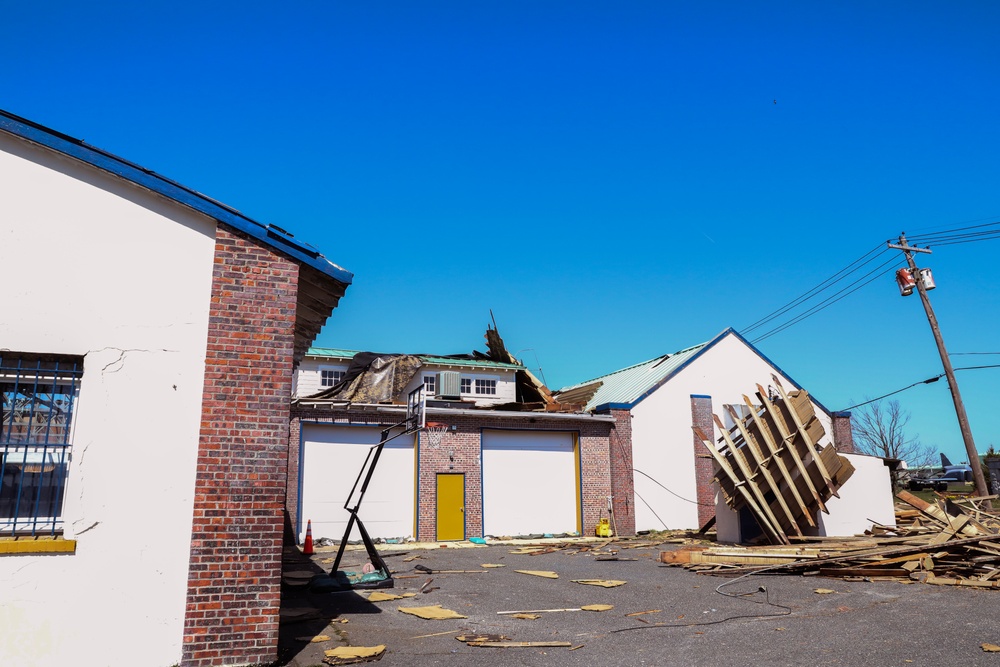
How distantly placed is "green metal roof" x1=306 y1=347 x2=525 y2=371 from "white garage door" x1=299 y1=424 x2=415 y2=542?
7855mm

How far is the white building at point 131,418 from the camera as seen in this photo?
20.9ft

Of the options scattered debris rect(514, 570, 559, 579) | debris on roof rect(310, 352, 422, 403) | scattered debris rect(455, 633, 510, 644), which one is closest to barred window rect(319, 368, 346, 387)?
debris on roof rect(310, 352, 422, 403)

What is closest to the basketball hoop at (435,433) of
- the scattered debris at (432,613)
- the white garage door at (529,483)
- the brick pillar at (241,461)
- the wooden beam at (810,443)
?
the white garage door at (529,483)

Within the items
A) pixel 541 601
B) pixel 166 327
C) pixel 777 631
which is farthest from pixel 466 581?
pixel 166 327

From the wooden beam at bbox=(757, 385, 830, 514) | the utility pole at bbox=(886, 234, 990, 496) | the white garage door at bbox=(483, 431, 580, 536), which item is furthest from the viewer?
the white garage door at bbox=(483, 431, 580, 536)

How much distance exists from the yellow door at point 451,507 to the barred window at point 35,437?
17335 mm

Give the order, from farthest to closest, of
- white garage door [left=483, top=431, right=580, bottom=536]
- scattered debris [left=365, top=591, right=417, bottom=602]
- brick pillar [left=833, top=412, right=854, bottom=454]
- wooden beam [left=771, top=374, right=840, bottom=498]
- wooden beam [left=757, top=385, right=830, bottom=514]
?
brick pillar [left=833, top=412, right=854, bottom=454]
white garage door [left=483, top=431, right=580, bottom=536]
wooden beam [left=757, top=385, right=830, bottom=514]
wooden beam [left=771, top=374, right=840, bottom=498]
scattered debris [left=365, top=591, right=417, bottom=602]

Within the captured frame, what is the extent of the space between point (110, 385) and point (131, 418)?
0.38m

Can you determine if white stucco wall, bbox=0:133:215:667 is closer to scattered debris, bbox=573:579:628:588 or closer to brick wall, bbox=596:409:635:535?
scattered debris, bbox=573:579:628:588

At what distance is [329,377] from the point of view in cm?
3052

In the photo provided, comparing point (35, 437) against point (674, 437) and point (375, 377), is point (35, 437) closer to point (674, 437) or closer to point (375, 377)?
point (375, 377)

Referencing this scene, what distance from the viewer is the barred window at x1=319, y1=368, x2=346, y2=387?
3034cm

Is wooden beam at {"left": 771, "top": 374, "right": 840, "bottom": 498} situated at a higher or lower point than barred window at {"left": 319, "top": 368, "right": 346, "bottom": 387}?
lower

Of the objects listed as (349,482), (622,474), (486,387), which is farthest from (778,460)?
(486,387)
